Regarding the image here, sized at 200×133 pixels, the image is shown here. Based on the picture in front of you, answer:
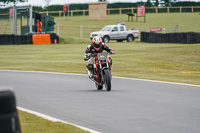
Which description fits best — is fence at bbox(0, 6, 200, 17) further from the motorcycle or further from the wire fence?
the motorcycle

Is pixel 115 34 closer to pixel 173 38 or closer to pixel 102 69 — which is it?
pixel 173 38

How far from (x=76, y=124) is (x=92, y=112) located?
132 centimetres

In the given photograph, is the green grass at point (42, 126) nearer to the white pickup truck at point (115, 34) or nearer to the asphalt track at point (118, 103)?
the asphalt track at point (118, 103)

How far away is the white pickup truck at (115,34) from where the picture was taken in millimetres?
44219

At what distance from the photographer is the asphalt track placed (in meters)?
7.74

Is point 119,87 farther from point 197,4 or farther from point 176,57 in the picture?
point 197,4

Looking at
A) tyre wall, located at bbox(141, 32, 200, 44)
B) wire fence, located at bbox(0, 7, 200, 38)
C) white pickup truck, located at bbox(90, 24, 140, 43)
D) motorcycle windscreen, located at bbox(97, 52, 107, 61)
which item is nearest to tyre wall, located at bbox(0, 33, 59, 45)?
wire fence, located at bbox(0, 7, 200, 38)

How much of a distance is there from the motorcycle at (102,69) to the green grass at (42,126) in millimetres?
4477

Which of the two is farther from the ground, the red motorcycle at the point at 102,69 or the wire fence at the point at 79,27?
the wire fence at the point at 79,27

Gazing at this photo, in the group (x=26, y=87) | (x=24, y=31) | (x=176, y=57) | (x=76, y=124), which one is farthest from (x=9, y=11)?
(x=76, y=124)

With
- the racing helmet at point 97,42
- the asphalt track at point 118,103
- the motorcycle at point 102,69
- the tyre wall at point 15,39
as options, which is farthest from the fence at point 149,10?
the motorcycle at point 102,69

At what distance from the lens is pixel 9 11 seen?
43188 millimetres

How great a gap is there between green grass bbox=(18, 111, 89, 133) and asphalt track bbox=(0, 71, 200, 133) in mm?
412

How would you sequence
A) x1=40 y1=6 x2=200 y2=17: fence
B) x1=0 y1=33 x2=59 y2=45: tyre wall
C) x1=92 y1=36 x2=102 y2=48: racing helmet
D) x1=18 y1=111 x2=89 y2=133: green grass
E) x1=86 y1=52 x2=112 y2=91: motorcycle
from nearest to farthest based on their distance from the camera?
1. x1=18 y1=111 x2=89 y2=133: green grass
2. x1=86 y1=52 x2=112 y2=91: motorcycle
3. x1=92 y1=36 x2=102 y2=48: racing helmet
4. x1=0 y1=33 x2=59 y2=45: tyre wall
5. x1=40 y1=6 x2=200 y2=17: fence
